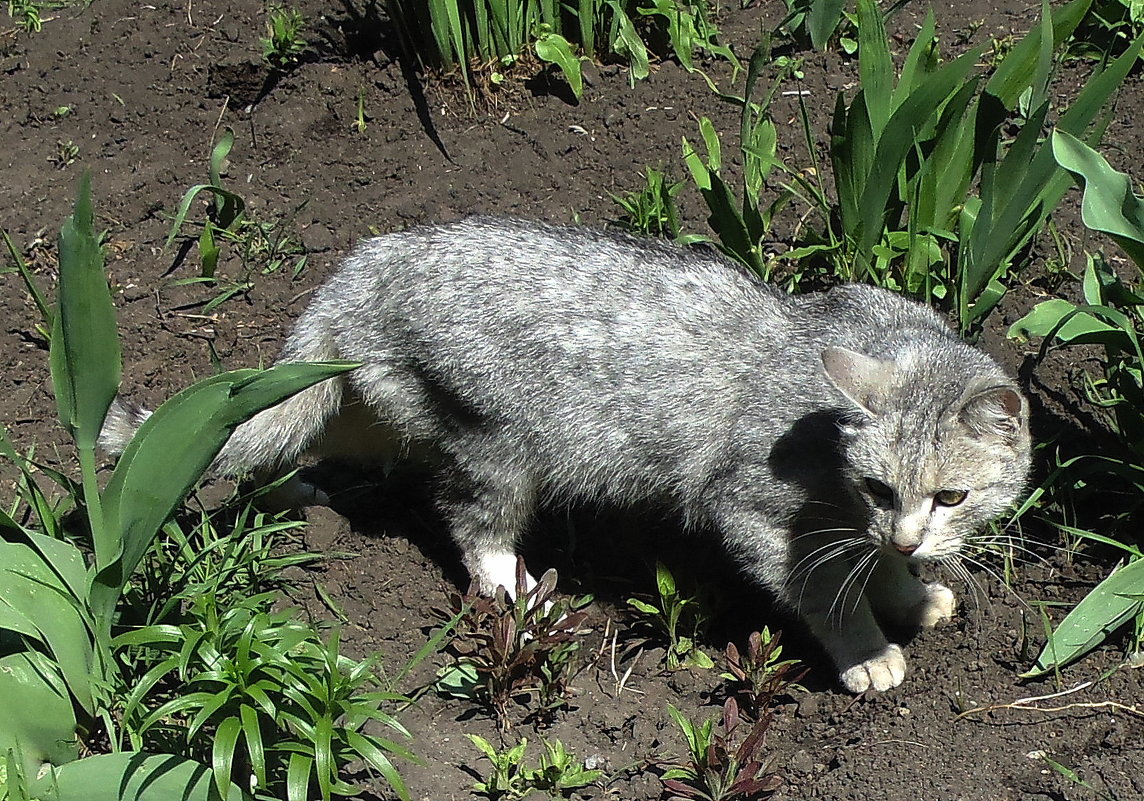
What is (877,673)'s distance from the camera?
348 centimetres

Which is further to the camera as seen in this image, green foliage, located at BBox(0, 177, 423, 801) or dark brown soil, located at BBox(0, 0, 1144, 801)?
dark brown soil, located at BBox(0, 0, 1144, 801)

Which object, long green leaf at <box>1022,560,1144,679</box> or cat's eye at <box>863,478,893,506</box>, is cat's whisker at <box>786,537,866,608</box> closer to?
cat's eye at <box>863,478,893,506</box>

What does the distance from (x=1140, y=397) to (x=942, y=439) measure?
78 centimetres

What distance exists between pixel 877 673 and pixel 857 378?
885 millimetres

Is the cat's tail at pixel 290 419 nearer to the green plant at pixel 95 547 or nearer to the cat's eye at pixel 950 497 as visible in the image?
the green plant at pixel 95 547

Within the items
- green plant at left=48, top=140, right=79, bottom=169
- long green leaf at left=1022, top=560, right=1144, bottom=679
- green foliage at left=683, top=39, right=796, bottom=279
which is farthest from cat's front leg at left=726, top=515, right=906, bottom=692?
green plant at left=48, top=140, right=79, bottom=169

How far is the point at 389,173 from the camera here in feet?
16.8

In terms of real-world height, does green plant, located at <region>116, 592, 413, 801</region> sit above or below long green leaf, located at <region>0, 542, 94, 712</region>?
below

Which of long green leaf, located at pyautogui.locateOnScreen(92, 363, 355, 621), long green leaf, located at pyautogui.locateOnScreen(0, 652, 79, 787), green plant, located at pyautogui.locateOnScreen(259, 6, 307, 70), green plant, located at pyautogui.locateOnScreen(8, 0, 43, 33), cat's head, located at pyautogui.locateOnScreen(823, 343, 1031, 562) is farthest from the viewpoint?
green plant, located at pyautogui.locateOnScreen(8, 0, 43, 33)

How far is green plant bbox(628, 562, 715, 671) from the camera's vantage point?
11.9 feet

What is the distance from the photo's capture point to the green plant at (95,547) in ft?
8.63

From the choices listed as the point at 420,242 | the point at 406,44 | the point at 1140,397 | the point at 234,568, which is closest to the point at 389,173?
the point at 406,44

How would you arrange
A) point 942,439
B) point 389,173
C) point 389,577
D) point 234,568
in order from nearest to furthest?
point 942,439, point 234,568, point 389,577, point 389,173

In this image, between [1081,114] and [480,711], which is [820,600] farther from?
[1081,114]
